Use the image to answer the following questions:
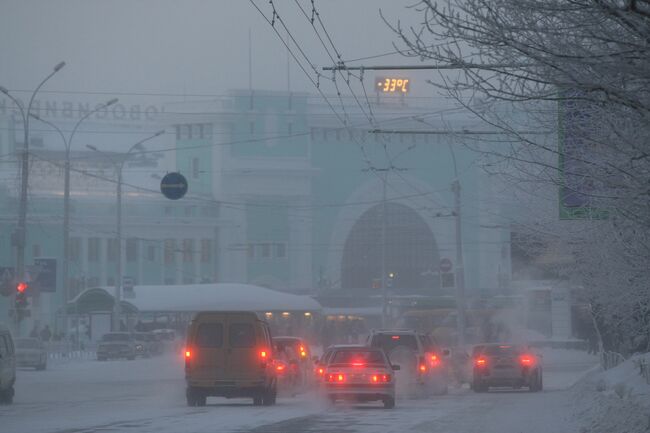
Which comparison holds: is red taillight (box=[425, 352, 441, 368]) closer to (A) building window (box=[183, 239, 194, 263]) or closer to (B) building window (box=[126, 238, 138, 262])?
(B) building window (box=[126, 238, 138, 262])

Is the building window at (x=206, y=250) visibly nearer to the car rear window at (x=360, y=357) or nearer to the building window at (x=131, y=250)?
the building window at (x=131, y=250)

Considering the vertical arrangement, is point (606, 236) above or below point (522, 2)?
below

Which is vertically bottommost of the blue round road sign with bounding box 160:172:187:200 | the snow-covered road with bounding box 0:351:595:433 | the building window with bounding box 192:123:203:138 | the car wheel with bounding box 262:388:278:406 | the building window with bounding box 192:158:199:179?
the snow-covered road with bounding box 0:351:595:433

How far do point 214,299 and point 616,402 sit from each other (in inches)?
1716

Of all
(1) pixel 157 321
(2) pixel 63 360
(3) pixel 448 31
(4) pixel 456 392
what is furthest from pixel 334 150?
(3) pixel 448 31

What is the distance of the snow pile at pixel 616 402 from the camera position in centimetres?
1811

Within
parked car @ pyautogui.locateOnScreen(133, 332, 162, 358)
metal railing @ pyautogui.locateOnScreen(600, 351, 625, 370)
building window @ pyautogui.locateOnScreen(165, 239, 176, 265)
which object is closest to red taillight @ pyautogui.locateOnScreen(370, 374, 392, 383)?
metal railing @ pyautogui.locateOnScreen(600, 351, 625, 370)

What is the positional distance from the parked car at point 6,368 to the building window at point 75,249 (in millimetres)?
54863

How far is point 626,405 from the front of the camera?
21312 millimetres

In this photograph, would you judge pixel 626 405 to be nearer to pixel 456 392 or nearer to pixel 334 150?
pixel 456 392

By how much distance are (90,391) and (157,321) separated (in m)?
43.0

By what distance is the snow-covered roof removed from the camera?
64750mm

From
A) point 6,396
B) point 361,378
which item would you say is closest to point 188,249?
point 6,396

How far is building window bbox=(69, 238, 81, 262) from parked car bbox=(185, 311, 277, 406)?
5810 centimetres
